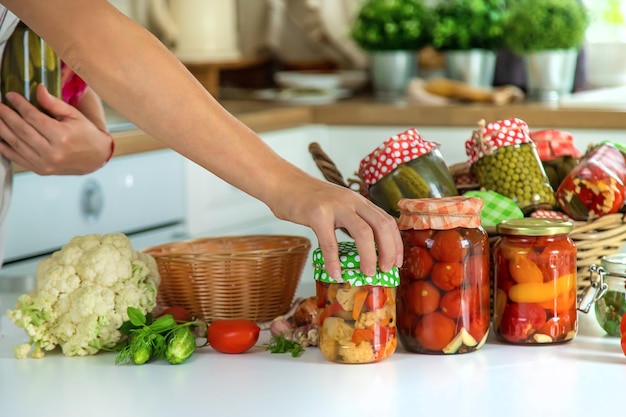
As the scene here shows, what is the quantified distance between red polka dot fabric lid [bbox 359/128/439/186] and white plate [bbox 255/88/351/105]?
1.85 m

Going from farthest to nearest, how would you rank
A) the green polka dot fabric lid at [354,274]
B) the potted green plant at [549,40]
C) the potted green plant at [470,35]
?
the potted green plant at [470,35] → the potted green plant at [549,40] → the green polka dot fabric lid at [354,274]

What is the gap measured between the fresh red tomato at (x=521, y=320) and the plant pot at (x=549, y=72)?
1.96 metres

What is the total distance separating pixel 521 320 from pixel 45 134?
2.26ft

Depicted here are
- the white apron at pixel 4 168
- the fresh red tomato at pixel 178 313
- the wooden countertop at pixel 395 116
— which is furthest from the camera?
the wooden countertop at pixel 395 116

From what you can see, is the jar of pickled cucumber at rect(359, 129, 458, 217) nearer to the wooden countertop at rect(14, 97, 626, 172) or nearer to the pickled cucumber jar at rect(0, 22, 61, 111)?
the pickled cucumber jar at rect(0, 22, 61, 111)

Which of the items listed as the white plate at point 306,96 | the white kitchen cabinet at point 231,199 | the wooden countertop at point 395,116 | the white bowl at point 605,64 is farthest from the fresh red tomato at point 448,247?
the white bowl at point 605,64

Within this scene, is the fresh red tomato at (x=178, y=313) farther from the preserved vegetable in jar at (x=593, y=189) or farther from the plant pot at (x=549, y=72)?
the plant pot at (x=549, y=72)

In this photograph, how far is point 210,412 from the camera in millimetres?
929

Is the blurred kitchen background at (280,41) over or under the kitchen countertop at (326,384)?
over

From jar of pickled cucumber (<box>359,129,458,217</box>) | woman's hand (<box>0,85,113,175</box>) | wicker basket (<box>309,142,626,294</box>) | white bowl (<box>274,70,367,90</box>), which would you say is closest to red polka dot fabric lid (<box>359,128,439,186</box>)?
jar of pickled cucumber (<box>359,129,458,217</box>)

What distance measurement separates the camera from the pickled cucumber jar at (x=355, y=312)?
1.04m

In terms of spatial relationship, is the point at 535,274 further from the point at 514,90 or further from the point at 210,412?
the point at 514,90

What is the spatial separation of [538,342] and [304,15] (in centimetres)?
252

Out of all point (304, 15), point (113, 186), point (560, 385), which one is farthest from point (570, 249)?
point (304, 15)
